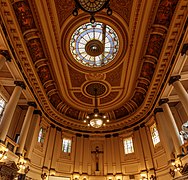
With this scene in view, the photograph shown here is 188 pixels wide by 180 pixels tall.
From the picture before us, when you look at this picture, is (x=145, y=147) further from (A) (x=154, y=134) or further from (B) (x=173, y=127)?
(B) (x=173, y=127)

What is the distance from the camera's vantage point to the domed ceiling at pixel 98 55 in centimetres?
973

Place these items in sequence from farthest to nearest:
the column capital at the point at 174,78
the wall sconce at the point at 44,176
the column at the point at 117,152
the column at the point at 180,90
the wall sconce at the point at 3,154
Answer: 1. the column at the point at 117,152
2. the wall sconce at the point at 44,176
3. the column capital at the point at 174,78
4. the column at the point at 180,90
5. the wall sconce at the point at 3,154

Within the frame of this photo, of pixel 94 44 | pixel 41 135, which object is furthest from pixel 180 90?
pixel 41 135

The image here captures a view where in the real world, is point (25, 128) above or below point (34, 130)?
below

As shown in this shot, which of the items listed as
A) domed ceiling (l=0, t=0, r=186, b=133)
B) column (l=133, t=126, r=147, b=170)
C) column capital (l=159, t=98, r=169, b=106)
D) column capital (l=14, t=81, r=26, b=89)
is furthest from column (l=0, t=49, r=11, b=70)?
column (l=133, t=126, r=147, b=170)

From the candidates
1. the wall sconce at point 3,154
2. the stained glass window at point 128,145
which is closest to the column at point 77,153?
the stained glass window at point 128,145

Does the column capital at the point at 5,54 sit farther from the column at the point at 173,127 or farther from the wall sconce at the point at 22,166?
the column at the point at 173,127

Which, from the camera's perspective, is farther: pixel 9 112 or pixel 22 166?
pixel 22 166

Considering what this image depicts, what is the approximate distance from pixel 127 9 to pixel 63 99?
9133 millimetres

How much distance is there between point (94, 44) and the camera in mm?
12570

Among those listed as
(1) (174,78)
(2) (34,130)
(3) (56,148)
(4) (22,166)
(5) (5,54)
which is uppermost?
(1) (174,78)

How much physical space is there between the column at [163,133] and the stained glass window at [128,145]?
11.1 ft

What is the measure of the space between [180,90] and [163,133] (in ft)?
11.0

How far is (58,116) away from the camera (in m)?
15.8
